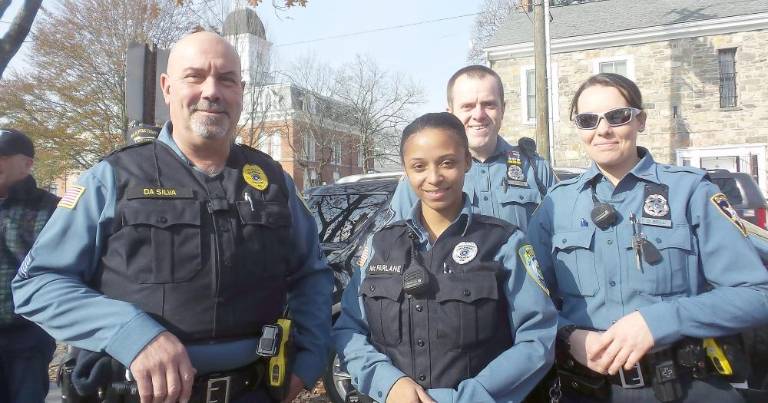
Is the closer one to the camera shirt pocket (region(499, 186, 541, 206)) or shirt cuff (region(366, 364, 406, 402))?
shirt cuff (region(366, 364, 406, 402))

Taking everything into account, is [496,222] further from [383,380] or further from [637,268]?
[383,380]

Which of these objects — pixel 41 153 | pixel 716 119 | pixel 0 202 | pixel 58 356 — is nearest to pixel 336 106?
pixel 41 153

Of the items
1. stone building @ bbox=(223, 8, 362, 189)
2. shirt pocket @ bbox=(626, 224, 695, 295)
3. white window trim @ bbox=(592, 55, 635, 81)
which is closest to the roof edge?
white window trim @ bbox=(592, 55, 635, 81)

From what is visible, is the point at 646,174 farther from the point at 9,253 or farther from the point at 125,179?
the point at 9,253

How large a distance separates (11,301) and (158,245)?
6.37 feet

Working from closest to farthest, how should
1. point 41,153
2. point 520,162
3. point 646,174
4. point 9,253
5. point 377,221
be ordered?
point 646,174 < point 520,162 < point 9,253 < point 377,221 < point 41,153

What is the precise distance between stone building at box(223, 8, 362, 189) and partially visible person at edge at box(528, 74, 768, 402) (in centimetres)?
1850

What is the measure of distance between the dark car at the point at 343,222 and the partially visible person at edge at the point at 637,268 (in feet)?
9.24

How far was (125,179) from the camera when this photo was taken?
2.17 m

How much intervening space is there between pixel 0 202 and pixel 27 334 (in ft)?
2.67

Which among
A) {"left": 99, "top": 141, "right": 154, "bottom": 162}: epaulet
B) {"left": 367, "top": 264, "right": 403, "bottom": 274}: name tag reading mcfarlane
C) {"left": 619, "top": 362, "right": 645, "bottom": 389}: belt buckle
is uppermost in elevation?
{"left": 99, "top": 141, "right": 154, "bottom": 162}: epaulet

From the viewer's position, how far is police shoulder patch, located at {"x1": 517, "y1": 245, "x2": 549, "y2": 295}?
2.12 m

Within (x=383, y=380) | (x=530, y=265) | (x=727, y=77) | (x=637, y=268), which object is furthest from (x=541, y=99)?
(x=383, y=380)

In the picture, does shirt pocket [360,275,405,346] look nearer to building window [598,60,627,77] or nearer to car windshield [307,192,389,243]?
car windshield [307,192,389,243]
